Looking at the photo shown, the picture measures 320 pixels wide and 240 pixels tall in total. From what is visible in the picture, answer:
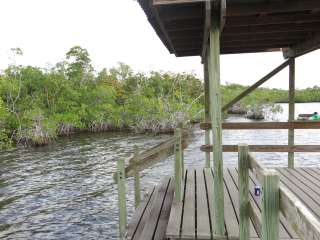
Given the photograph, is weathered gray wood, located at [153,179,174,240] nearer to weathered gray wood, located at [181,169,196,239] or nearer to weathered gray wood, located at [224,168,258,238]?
weathered gray wood, located at [181,169,196,239]

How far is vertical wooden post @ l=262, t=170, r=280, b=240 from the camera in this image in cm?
178

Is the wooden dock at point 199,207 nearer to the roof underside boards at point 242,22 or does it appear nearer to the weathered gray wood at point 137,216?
the weathered gray wood at point 137,216

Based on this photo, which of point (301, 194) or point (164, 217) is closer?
point (301, 194)

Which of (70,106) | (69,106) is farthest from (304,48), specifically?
(69,106)

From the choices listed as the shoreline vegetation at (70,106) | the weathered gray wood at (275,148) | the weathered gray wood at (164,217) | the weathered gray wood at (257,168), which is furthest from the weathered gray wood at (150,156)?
the shoreline vegetation at (70,106)

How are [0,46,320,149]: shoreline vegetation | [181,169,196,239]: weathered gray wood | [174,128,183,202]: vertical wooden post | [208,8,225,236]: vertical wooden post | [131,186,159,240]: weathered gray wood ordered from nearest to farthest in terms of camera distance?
[208,8,225,236]: vertical wooden post
[181,169,196,239]: weathered gray wood
[131,186,159,240]: weathered gray wood
[174,128,183,202]: vertical wooden post
[0,46,320,149]: shoreline vegetation

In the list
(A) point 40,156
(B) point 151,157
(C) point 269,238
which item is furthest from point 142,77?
(C) point 269,238

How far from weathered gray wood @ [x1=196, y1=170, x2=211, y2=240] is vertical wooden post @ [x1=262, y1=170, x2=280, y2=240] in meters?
2.03

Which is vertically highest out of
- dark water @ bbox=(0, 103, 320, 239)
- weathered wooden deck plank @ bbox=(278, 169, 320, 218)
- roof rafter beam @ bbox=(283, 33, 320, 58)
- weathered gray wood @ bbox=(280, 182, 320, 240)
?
roof rafter beam @ bbox=(283, 33, 320, 58)

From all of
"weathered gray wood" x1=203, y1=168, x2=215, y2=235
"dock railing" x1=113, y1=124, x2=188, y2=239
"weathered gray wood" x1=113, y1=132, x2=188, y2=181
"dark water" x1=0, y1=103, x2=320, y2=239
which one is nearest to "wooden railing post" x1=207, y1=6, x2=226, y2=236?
"weathered gray wood" x1=203, y1=168, x2=215, y2=235

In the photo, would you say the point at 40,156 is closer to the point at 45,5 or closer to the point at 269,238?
the point at 269,238

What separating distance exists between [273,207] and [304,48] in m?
4.90

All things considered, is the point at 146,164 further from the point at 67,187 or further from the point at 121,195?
the point at 67,187

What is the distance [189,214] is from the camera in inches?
172
